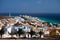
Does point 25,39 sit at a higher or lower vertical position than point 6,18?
lower

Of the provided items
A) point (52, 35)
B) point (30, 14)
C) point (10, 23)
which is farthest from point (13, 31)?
point (52, 35)

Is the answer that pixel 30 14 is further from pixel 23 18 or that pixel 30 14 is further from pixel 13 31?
pixel 13 31

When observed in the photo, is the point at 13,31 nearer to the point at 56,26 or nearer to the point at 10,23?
the point at 10,23
